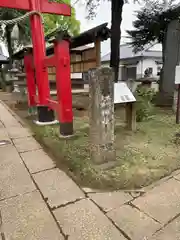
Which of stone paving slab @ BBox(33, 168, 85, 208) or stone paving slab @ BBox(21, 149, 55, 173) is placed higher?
stone paving slab @ BBox(21, 149, 55, 173)

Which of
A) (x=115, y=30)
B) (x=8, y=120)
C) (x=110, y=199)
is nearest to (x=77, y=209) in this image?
(x=110, y=199)

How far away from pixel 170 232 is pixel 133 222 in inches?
9.8

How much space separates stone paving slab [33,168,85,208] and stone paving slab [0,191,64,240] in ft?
0.30

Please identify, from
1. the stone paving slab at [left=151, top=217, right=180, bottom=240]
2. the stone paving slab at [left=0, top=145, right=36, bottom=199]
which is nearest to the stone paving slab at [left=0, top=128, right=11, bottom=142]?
the stone paving slab at [left=0, top=145, right=36, bottom=199]

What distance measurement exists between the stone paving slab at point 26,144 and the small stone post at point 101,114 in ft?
3.87

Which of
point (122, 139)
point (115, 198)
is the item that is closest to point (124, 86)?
point (122, 139)

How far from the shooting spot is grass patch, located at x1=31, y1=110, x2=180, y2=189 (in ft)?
6.10

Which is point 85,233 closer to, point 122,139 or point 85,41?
point 122,139

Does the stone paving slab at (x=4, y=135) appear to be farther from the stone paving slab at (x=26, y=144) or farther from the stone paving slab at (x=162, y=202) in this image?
the stone paving slab at (x=162, y=202)

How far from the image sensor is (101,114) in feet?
6.47

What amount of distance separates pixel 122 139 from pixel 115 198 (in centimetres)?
131

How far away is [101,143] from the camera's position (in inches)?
79.0

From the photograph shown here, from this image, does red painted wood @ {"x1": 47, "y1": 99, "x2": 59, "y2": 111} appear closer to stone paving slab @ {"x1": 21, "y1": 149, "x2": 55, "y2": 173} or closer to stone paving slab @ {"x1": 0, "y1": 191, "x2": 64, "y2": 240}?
stone paving slab @ {"x1": 21, "y1": 149, "x2": 55, "y2": 173}

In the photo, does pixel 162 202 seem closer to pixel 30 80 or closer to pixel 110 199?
pixel 110 199
